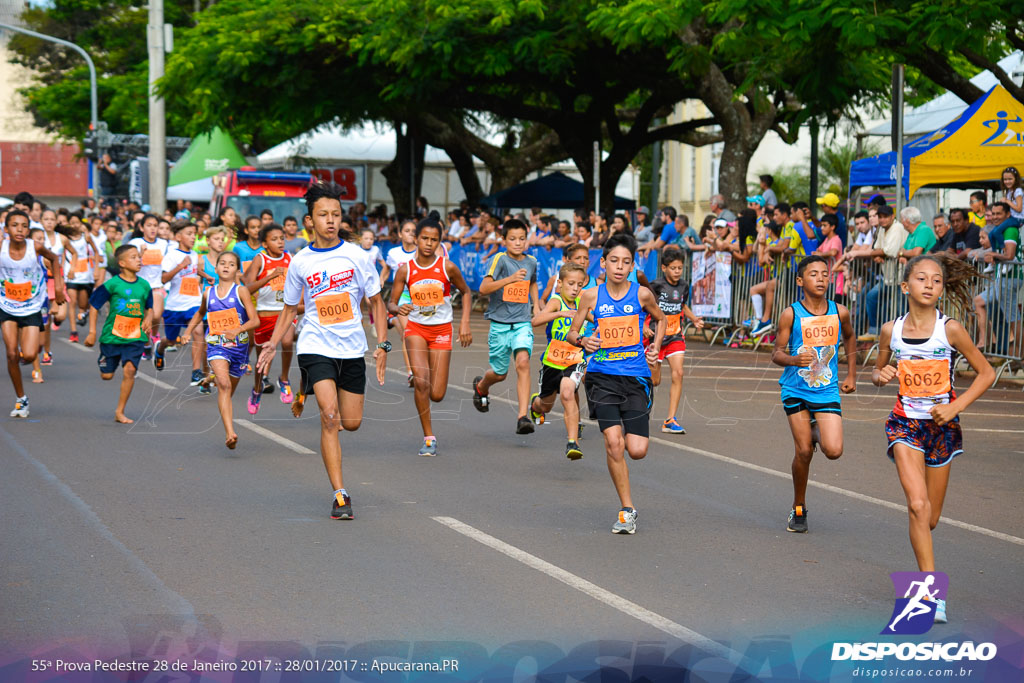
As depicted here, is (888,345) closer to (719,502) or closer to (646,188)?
(719,502)

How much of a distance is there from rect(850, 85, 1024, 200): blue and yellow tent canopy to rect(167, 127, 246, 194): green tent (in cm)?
2182

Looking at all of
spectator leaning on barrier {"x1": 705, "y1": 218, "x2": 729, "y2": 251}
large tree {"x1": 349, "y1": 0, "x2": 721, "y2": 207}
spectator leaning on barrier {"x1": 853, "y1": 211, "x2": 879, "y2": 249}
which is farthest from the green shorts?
large tree {"x1": 349, "y1": 0, "x2": 721, "y2": 207}

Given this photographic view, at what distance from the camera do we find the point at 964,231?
15.3 meters

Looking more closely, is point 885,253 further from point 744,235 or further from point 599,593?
point 599,593

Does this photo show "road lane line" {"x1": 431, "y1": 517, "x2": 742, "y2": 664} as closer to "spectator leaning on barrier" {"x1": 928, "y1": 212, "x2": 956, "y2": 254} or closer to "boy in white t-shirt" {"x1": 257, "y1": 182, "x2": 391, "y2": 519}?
"boy in white t-shirt" {"x1": 257, "y1": 182, "x2": 391, "y2": 519}

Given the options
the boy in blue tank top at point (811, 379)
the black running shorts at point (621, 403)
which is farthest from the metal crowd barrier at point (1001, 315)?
the black running shorts at point (621, 403)

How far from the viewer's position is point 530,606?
19.3ft

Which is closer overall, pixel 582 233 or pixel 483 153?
pixel 582 233

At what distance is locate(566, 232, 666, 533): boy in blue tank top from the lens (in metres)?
7.54

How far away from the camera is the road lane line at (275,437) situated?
34.3 feet

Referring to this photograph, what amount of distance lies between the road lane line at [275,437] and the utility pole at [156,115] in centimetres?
1778

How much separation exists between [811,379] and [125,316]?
7.02m

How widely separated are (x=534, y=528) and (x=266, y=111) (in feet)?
74.1

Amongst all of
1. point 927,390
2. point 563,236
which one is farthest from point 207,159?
point 927,390
